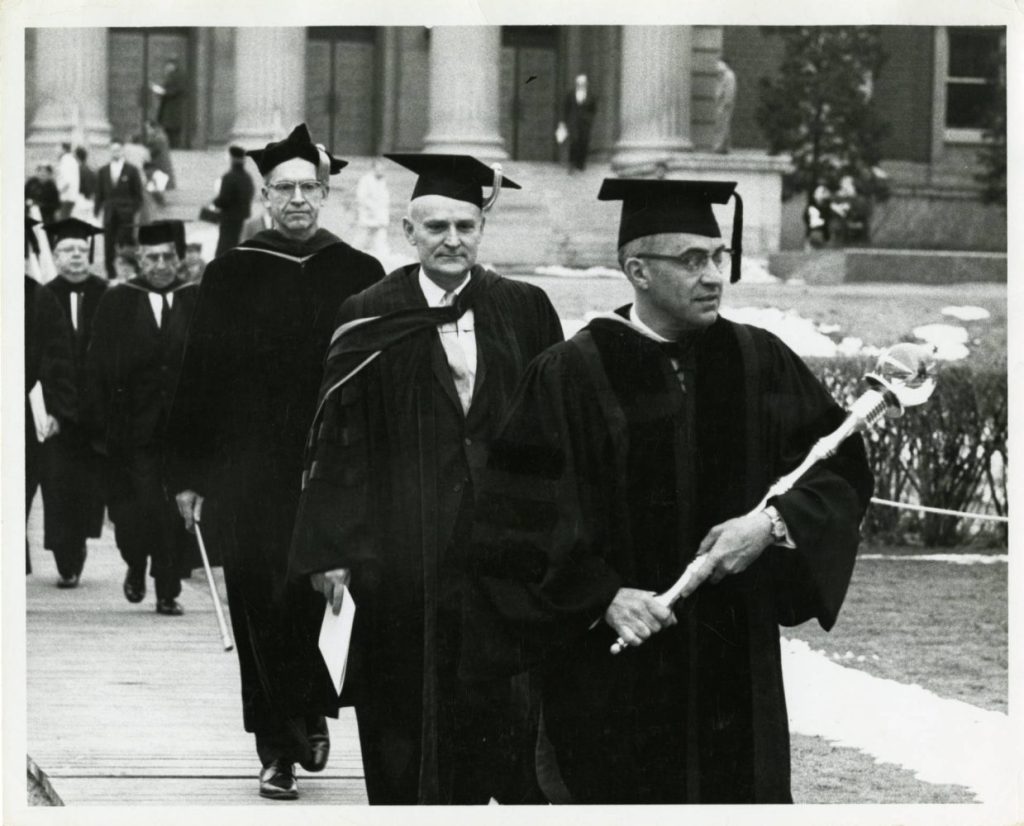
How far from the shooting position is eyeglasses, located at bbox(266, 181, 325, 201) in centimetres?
816

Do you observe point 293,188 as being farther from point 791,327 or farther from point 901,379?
point 791,327

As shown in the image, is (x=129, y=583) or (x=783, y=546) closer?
(x=783, y=546)

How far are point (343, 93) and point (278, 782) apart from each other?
2496 cm

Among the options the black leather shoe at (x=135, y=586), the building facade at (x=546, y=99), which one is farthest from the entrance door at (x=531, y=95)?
the black leather shoe at (x=135, y=586)

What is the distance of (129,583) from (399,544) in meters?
4.73

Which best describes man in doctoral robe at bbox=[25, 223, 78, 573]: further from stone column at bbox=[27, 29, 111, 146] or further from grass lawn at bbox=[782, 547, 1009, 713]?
stone column at bbox=[27, 29, 111, 146]

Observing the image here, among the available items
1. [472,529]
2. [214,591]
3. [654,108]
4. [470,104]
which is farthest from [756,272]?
[472,529]

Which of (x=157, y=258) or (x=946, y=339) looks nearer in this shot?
(x=157, y=258)

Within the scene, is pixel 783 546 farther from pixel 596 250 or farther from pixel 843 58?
pixel 843 58

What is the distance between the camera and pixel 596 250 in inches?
867

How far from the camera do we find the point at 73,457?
39.2ft

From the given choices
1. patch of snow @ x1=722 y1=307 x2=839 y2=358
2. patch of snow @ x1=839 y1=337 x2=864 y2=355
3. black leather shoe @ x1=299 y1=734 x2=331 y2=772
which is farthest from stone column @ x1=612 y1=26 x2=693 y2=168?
black leather shoe @ x1=299 y1=734 x2=331 y2=772

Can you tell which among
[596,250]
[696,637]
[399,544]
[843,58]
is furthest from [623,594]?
[843,58]

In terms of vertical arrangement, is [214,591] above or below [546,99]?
below
